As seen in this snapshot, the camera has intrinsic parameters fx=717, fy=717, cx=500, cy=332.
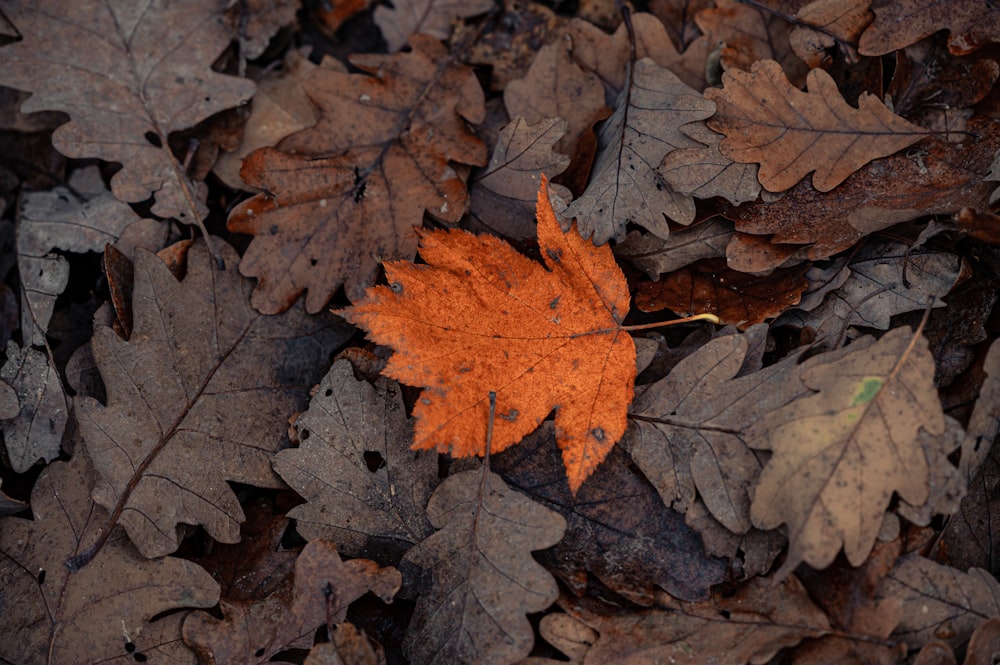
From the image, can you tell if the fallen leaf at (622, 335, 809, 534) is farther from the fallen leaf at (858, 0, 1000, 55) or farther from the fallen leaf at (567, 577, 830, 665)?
the fallen leaf at (858, 0, 1000, 55)

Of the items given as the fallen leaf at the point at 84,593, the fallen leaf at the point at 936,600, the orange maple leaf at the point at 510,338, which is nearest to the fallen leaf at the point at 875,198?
the orange maple leaf at the point at 510,338

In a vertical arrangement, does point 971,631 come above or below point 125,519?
above

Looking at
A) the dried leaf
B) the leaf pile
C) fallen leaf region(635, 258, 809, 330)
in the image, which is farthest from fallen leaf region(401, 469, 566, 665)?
the dried leaf

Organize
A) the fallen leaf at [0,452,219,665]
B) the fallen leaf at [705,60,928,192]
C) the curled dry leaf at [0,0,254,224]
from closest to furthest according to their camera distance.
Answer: the fallen leaf at [0,452,219,665] → the fallen leaf at [705,60,928,192] → the curled dry leaf at [0,0,254,224]

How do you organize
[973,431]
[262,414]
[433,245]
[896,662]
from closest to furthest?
[896,662], [973,431], [433,245], [262,414]

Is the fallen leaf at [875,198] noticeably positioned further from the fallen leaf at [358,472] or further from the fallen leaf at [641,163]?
the fallen leaf at [358,472]

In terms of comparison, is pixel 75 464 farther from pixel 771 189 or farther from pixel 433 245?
pixel 771 189

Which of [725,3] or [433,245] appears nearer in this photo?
[433,245]

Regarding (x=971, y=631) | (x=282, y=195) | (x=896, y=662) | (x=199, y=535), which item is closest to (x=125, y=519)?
(x=199, y=535)
